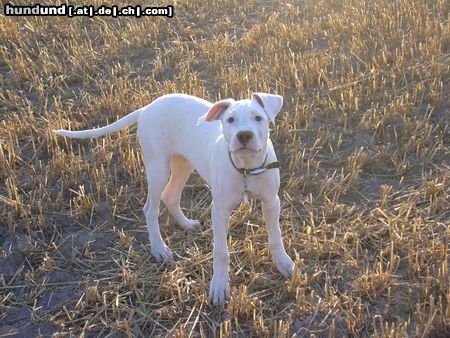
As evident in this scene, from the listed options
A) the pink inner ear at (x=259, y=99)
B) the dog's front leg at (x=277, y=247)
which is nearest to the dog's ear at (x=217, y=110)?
the pink inner ear at (x=259, y=99)

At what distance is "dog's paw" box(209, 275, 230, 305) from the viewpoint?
4.54 m

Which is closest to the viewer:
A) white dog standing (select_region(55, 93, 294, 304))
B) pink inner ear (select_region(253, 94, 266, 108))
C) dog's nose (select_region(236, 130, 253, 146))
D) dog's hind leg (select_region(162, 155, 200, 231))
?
dog's nose (select_region(236, 130, 253, 146))

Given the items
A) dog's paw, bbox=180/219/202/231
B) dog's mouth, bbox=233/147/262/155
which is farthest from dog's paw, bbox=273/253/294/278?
dog's mouth, bbox=233/147/262/155

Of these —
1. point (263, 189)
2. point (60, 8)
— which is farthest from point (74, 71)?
point (263, 189)

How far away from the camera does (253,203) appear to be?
5.62m

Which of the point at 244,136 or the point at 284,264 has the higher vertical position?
the point at 244,136

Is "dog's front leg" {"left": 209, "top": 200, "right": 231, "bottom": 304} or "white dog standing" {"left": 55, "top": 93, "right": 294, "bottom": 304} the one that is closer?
"white dog standing" {"left": 55, "top": 93, "right": 294, "bottom": 304}

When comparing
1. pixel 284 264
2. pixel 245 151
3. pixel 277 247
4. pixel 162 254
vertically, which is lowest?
pixel 162 254

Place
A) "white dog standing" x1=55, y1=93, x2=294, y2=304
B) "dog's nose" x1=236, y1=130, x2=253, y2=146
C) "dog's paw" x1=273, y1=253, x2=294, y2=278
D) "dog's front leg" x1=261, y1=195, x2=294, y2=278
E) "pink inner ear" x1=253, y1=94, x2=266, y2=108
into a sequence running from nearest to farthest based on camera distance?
"dog's nose" x1=236, y1=130, x2=253, y2=146, "white dog standing" x1=55, y1=93, x2=294, y2=304, "pink inner ear" x1=253, y1=94, x2=266, y2=108, "dog's front leg" x1=261, y1=195, x2=294, y2=278, "dog's paw" x1=273, y1=253, x2=294, y2=278

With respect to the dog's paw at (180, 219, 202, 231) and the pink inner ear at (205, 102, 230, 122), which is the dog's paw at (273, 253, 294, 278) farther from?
the pink inner ear at (205, 102, 230, 122)

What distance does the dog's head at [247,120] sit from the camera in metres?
3.96

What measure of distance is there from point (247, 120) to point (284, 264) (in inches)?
48.9

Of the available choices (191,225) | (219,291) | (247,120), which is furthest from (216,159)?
(191,225)

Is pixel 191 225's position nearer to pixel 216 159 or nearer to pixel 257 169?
pixel 216 159
